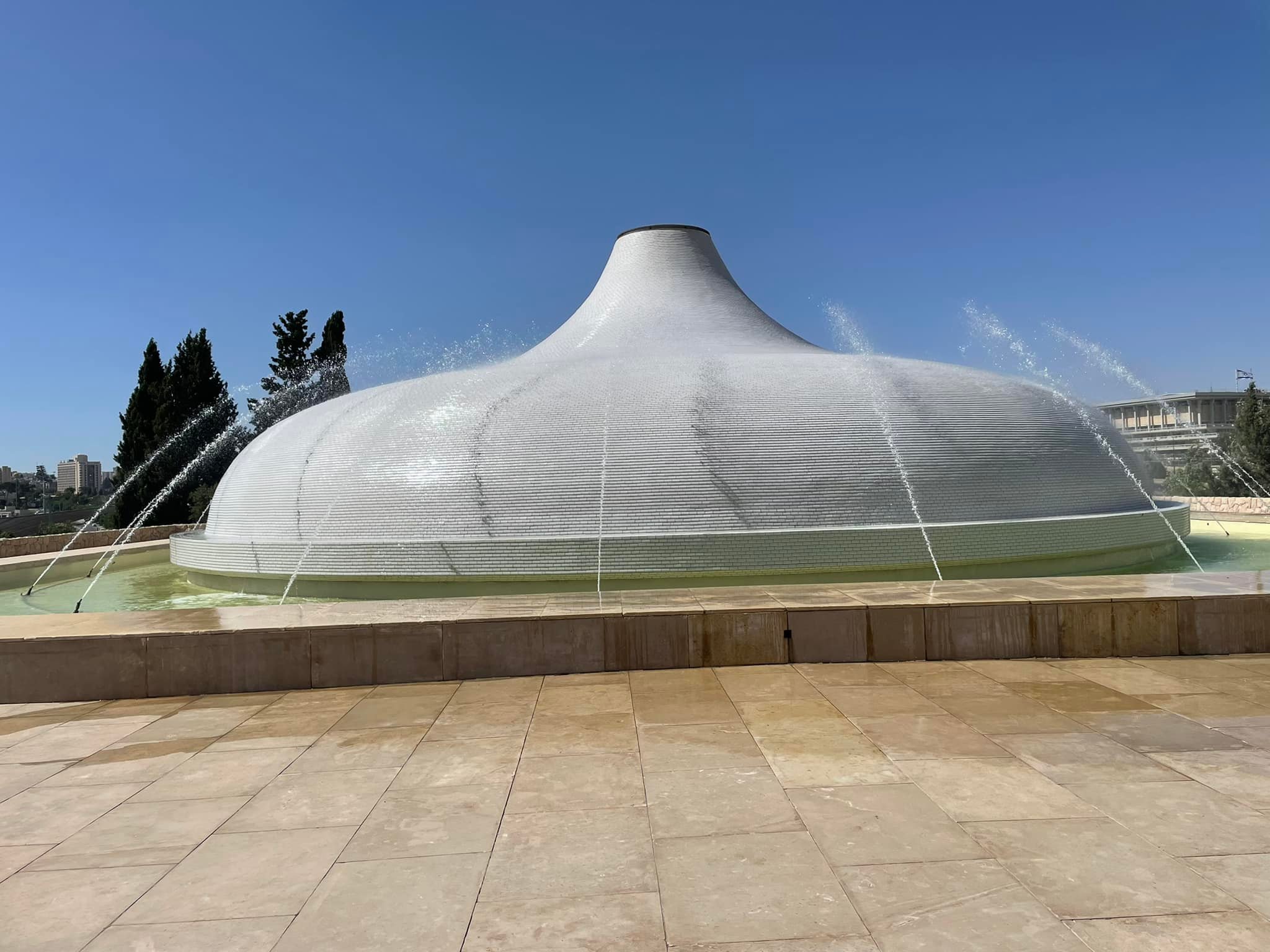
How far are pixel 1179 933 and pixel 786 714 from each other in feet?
7.60

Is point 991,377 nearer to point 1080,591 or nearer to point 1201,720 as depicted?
point 1080,591

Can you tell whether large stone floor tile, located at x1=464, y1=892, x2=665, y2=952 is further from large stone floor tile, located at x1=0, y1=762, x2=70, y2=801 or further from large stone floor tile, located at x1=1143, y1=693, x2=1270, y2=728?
large stone floor tile, located at x1=1143, y1=693, x2=1270, y2=728

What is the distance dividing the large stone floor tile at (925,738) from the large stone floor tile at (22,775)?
12.6 ft

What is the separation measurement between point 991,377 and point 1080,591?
29.8ft

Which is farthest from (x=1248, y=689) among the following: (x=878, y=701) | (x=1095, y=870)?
(x=1095, y=870)

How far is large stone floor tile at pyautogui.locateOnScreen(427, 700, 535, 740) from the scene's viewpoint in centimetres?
428

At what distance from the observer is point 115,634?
5.31 meters

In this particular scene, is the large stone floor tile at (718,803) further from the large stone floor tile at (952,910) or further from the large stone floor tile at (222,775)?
the large stone floor tile at (222,775)

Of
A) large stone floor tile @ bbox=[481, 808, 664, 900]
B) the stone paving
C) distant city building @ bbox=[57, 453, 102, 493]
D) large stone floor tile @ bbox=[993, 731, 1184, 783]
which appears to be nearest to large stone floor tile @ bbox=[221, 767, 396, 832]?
the stone paving

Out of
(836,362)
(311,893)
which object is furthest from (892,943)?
(836,362)

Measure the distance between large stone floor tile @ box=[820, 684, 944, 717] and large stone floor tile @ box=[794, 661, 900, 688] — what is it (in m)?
0.09

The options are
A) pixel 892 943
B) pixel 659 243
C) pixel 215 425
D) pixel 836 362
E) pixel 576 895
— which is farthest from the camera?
pixel 215 425

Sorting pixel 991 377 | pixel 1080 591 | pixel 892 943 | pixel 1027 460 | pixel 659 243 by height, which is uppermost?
pixel 659 243

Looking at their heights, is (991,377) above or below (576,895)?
above
